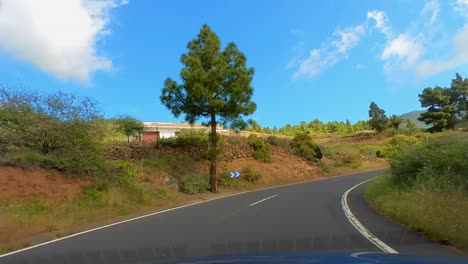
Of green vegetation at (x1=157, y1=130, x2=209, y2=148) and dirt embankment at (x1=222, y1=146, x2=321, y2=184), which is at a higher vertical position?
green vegetation at (x1=157, y1=130, x2=209, y2=148)

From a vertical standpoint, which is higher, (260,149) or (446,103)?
(446,103)

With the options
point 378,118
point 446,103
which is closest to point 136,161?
point 446,103

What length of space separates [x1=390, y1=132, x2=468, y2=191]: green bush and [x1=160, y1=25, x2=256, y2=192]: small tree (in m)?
10.0

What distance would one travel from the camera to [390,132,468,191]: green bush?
1505 cm

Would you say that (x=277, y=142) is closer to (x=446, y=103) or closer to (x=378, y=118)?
(x=446, y=103)

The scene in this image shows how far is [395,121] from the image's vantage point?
3457 inches

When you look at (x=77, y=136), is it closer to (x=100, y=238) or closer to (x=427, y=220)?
(x=100, y=238)

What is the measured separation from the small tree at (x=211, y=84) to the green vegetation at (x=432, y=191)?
10.0 m

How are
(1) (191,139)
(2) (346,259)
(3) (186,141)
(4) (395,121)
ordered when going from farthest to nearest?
(4) (395,121), (1) (191,139), (3) (186,141), (2) (346,259)

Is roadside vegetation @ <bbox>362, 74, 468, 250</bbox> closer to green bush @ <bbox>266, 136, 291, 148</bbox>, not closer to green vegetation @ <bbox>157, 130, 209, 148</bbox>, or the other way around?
green vegetation @ <bbox>157, 130, 209, 148</bbox>

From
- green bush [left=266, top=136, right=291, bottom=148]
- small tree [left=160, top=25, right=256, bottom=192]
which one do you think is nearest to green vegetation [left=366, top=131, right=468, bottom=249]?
small tree [left=160, top=25, right=256, bottom=192]

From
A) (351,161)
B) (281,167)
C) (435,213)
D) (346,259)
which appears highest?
(351,161)

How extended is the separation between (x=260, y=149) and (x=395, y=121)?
2004 inches

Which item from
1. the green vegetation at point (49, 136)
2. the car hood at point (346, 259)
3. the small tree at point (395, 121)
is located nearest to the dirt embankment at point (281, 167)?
the green vegetation at point (49, 136)
